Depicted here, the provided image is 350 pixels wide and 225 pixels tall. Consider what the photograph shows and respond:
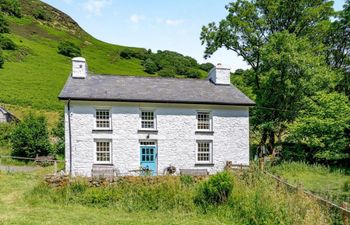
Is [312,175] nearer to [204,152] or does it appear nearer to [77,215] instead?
[204,152]

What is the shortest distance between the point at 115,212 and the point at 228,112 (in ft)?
44.9

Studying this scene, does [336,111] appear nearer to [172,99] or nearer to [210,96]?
[210,96]

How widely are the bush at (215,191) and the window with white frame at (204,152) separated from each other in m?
10.7

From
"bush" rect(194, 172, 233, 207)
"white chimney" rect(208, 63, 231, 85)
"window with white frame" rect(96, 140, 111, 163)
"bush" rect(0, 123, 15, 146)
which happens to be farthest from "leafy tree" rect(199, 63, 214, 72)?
"bush" rect(194, 172, 233, 207)

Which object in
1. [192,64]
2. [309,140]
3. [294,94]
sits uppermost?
[192,64]

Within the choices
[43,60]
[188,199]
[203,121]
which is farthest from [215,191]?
[43,60]

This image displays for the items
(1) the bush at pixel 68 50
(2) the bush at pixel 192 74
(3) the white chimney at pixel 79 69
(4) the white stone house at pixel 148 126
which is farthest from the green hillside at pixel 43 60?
(4) the white stone house at pixel 148 126

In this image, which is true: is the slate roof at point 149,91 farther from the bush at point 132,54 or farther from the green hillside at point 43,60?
the bush at point 132,54

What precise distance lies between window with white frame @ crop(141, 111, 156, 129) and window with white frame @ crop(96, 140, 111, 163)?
2.80 metres

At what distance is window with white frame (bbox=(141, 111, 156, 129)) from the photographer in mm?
22047

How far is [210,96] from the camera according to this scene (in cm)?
2328

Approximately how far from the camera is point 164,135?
22078mm

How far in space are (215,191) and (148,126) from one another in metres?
11.4

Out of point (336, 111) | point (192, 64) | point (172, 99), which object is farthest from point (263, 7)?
point (192, 64)
